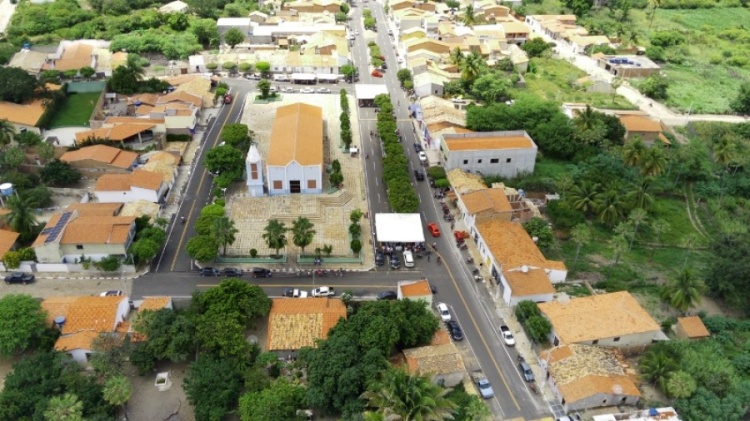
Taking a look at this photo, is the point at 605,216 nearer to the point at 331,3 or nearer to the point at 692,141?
the point at 692,141

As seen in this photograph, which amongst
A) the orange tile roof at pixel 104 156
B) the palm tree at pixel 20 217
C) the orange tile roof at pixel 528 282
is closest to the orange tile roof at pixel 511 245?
the orange tile roof at pixel 528 282

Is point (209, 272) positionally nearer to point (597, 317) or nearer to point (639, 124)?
point (597, 317)

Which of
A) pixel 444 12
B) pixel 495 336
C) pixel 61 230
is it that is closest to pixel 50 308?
pixel 61 230

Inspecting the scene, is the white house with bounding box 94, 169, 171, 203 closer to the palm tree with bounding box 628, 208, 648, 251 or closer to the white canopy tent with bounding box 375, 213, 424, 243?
the white canopy tent with bounding box 375, 213, 424, 243

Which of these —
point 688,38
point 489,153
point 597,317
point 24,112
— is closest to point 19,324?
point 24,112

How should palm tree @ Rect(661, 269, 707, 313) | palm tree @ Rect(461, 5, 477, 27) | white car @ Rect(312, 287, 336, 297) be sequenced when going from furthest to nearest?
palm tree @ Rect(461, 5, 477, 27) → white car @ Rect(312, 287, 336, 297) → palm tree @ Rect(661, 269, 707, 313)

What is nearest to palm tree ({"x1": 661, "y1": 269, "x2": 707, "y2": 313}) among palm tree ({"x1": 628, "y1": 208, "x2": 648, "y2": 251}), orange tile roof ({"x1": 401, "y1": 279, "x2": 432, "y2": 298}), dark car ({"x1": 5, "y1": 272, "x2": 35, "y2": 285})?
palm tree ({"x1": 628, "y1": 208, "x2": 648, "y2": 251})

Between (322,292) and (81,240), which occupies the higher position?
(81,240)
